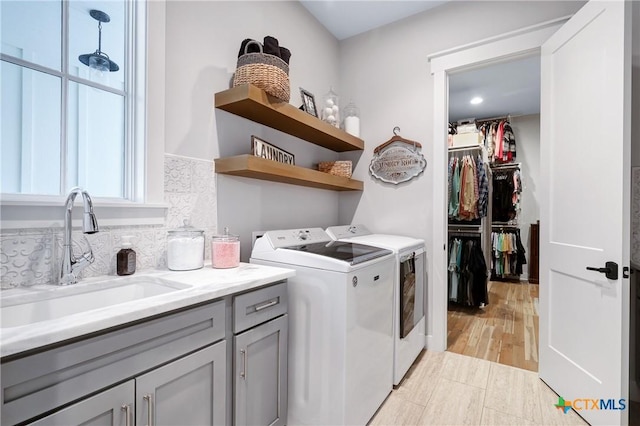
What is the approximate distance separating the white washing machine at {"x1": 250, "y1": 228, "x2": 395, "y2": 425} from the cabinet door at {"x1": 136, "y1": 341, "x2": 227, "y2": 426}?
491mm

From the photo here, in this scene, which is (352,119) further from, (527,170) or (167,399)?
(527,170)

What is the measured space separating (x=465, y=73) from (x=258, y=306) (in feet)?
10.7

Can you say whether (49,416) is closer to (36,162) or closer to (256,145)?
(36,162)

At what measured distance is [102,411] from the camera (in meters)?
0.83

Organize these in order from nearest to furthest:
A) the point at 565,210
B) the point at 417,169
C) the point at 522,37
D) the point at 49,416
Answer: the point at 49,416 → the point at 565,210 → the point at 522,37 → the point at 417,169

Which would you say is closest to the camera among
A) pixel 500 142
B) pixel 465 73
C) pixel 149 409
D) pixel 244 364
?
pixel 149 409

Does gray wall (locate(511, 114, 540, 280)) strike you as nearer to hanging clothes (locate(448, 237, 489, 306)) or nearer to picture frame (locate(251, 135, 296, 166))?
hanging clothes (locate(448, 237, 489, 306))

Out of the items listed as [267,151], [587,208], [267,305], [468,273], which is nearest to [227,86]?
[267,151]

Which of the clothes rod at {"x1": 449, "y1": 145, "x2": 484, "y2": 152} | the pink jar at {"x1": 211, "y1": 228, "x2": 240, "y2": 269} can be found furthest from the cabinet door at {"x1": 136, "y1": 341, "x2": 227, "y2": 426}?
the clothes rod at {"x1": 449, "y1": 145, "x2": 484, "y2": 152}

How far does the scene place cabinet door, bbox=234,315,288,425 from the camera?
125cm

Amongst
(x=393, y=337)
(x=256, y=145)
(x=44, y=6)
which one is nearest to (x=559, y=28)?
(x=256, y=145)

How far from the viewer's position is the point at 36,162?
1242 mm

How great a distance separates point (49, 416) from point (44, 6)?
60.0 inches

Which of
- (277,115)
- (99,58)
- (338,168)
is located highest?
(99,58)
